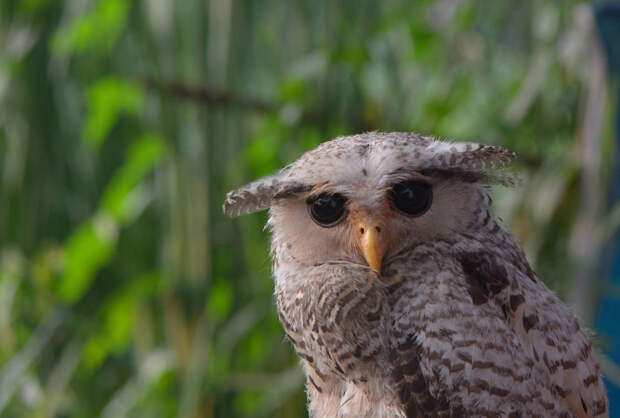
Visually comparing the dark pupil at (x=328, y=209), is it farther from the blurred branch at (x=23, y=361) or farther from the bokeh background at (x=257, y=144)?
the blurred branch at (x=23, y=361)

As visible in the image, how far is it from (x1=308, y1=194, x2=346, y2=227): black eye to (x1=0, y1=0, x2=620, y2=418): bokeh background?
0.84 meters

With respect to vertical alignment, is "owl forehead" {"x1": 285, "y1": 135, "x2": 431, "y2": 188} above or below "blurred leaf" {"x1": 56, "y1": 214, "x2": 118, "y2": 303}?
above

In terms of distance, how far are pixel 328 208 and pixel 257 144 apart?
92cm

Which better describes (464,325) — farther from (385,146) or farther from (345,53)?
(345,53)

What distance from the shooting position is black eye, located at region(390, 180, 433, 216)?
57cm

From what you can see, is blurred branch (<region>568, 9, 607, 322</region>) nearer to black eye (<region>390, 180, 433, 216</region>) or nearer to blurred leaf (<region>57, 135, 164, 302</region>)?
black eye (<region>390, 180, 433, 216</region>)

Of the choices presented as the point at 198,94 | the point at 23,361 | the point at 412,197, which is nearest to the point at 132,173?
the point at 198,94

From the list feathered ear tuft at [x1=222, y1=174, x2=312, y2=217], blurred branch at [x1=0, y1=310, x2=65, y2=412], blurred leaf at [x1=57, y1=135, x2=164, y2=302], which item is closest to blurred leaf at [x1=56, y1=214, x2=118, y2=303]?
blurred leaf at [x1=57, y1=135, x2=164, y2=302]

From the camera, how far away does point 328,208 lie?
60 centimetres

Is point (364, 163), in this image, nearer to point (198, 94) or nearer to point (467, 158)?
point (467, 158)

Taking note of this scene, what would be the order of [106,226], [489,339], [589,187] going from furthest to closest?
[106,226] → [589,187] → [489,339]

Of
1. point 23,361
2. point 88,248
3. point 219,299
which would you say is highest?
point 88,248

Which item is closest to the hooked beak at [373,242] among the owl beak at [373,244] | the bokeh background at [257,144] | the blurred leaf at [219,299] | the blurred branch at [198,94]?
the owl beak at [373,244]

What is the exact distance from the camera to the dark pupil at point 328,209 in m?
0.59
